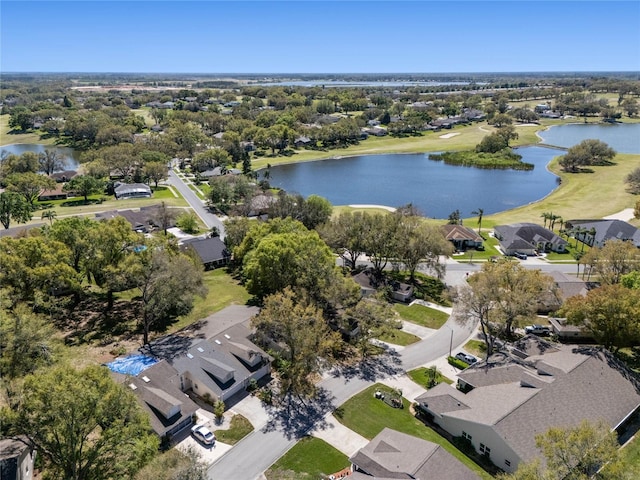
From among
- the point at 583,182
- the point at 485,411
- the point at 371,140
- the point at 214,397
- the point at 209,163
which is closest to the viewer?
the point at 485,411

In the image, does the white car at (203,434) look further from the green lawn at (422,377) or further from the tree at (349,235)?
the tree at (349,235)

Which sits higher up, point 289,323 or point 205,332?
point 289,323

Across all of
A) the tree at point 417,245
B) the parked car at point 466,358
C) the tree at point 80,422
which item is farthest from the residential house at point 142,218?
the tree at point 80,422

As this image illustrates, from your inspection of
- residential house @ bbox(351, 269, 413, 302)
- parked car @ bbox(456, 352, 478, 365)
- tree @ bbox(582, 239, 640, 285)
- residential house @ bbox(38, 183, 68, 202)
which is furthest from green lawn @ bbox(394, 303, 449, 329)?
residential house @ bbox(38, 183, 68, 202)

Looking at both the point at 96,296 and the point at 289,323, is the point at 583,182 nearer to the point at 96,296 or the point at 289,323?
the point at 289,323

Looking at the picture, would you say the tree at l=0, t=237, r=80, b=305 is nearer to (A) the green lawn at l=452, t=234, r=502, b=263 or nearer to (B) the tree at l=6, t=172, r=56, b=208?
(A) the green lawn at l=452, t=234, r=502, b=263

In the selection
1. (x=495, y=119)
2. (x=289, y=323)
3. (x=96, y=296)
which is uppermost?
(x=495, y=119)

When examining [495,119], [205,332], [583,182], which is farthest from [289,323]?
[495,119]
